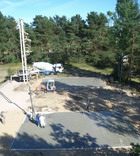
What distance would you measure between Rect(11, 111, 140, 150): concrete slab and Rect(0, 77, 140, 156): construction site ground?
35cm

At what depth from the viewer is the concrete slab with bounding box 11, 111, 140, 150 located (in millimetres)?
8031

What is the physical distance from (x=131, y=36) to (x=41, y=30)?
62.3 ft

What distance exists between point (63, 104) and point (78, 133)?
14.6 feet

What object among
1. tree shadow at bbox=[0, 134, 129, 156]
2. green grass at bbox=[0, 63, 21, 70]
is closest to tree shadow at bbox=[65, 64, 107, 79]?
green grass at bbox=[0, 63, 21, 70]

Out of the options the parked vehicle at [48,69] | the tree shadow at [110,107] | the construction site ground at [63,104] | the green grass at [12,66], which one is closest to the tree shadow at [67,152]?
the construction site ground at [63,104]

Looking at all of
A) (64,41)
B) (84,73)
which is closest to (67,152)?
(84,73)

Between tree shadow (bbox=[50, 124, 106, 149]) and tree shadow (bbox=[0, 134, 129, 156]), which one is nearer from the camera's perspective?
tree shadow (bbox=[0, 134, 129, 156])

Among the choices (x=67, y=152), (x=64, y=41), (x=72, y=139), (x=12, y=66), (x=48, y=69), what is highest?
(x=64, y=41)

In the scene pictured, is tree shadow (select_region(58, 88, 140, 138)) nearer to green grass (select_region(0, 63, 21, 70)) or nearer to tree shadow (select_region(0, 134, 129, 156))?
tree shadow (select_region(0, 134, 129, 156))

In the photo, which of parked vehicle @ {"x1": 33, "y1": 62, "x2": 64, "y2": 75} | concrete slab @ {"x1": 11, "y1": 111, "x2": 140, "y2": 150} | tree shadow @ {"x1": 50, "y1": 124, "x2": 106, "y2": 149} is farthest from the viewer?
parked vehicle @ {"x1": 33, "y1": 62, "x2": 64, "y2": 75}

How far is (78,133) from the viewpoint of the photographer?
904 cm

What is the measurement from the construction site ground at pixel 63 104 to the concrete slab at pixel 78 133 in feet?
1.15

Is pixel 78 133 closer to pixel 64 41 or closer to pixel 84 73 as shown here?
pixel 84 73

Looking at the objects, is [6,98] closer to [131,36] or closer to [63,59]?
[131,36]
